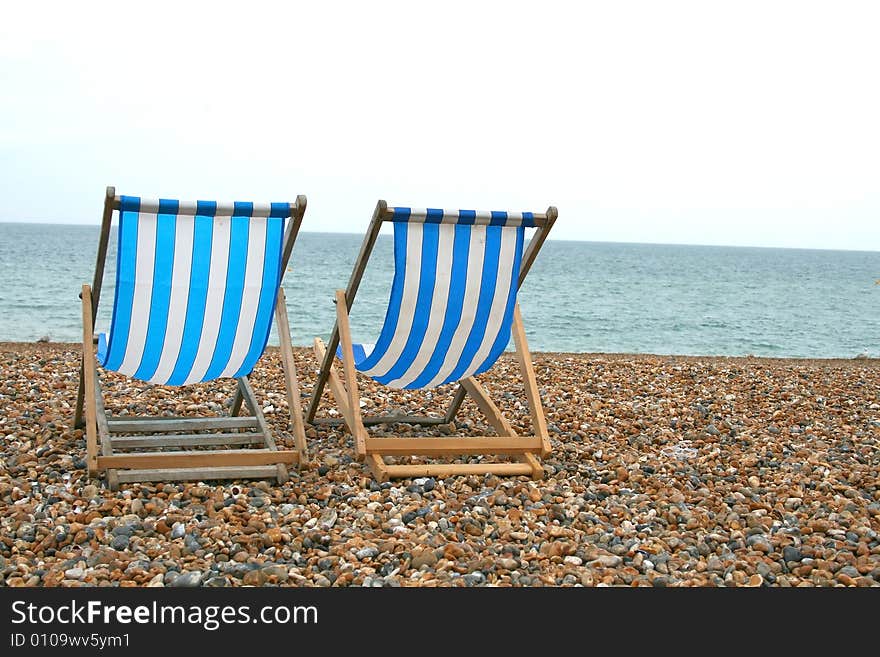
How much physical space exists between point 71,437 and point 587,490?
8.64ft

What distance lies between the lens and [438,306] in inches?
165

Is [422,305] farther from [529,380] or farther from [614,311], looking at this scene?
[614,311]

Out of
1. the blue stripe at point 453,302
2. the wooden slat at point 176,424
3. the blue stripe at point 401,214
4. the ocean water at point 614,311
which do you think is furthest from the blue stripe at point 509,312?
the ocean water at point 614,311

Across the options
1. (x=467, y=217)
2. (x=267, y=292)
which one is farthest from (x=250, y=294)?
(x=467, y=217)

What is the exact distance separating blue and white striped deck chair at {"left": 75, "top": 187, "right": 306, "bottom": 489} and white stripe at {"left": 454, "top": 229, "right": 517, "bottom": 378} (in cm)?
95

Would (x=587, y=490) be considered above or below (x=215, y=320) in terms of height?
below

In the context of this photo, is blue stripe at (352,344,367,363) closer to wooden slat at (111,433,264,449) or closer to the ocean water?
wooden slat at (111,433,264,449)

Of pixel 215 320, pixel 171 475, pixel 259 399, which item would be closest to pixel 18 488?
pixel 171 475

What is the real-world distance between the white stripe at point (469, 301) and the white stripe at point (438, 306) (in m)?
0.09

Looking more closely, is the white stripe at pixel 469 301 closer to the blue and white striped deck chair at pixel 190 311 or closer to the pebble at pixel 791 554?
the blue and white striped deck chair at pixel 190 311

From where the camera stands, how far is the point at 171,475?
12.5ft

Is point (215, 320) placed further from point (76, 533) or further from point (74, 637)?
point (74, 637)

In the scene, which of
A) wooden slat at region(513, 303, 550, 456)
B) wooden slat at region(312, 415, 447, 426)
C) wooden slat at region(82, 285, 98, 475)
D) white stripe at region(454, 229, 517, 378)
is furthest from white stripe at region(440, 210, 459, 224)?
wooden slat at region(82, 285, 98, 475)

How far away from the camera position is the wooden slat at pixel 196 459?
3.79 meters
